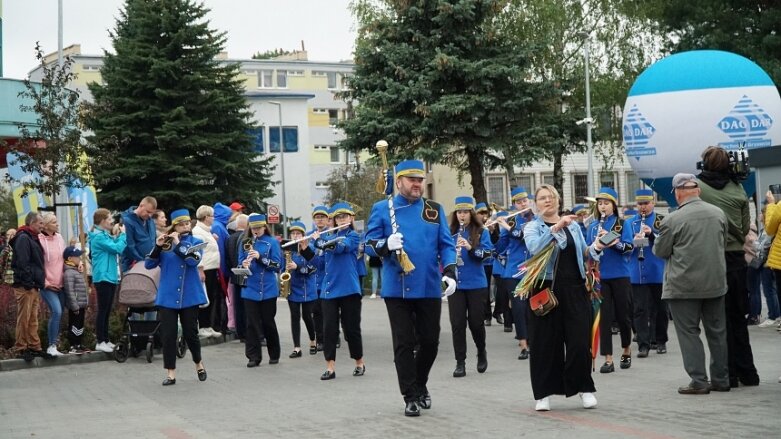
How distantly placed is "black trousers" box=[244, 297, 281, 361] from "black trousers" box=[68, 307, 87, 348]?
3030 millimetres

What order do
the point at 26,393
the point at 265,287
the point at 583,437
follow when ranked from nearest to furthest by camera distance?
1. the point at 583,437
2. the point at 26,393
3. the point at 265,287

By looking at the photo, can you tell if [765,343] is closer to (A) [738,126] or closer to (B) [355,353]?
(B) [355,353]

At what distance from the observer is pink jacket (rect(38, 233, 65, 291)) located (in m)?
16.8

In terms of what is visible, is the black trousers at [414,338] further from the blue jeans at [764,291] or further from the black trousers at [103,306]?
the blue jeans at [764,291]

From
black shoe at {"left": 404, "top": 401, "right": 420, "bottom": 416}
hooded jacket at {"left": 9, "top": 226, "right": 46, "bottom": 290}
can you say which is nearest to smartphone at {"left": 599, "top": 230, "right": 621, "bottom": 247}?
black shoe at {"left": 404, "top": 401, "right": 420, "bottom": 416}

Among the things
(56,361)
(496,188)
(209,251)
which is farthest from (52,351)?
(496,188)

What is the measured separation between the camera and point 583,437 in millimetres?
8758

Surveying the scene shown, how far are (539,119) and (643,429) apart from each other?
3013 centimetres

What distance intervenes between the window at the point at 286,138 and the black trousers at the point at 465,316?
65116 mm

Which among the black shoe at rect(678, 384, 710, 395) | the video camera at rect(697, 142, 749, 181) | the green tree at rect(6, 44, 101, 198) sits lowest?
the black shoe at rect(678, 384, 710, 395)

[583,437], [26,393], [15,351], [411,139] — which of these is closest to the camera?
[583,437]

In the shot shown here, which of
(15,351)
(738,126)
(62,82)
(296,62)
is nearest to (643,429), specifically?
(15,351)

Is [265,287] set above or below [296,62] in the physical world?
below

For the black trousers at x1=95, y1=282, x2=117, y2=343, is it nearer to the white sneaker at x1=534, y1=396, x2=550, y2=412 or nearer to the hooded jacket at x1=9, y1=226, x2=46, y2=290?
the hooded jacket at x1=9, y1=226, x2=46, y2=290
